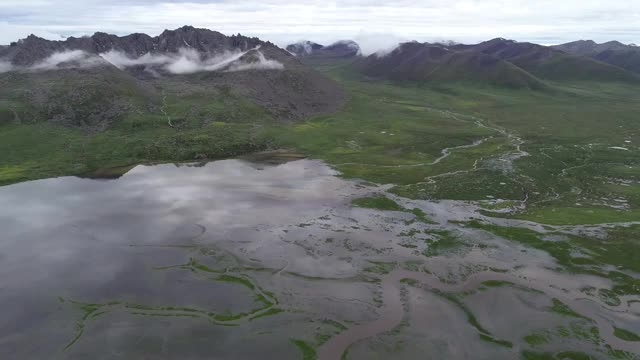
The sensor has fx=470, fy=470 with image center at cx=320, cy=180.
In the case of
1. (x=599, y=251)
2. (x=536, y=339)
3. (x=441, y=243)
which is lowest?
(x=536, y=339)

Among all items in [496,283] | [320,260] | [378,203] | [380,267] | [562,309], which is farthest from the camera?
[378,203]

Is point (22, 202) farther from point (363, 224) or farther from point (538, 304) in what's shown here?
point (538, 304)

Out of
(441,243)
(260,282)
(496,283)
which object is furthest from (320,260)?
(496,283)

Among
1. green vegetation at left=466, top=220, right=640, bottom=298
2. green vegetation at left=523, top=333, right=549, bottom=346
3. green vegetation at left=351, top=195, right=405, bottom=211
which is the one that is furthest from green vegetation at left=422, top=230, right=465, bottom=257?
green vegetation at left=523, top=333, right=549, bottom=346

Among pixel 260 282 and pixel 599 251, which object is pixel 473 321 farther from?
pixel 599 251

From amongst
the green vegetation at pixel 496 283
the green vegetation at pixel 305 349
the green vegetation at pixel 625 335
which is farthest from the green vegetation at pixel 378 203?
the green vegetation at pixel 305 349

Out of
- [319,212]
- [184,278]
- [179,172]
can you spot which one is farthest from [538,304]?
[179,172]

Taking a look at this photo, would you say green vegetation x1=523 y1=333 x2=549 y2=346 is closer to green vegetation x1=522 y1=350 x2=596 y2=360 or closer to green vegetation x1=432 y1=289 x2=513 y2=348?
green vegetation x1=522 y1=350 x2=596 y2=360

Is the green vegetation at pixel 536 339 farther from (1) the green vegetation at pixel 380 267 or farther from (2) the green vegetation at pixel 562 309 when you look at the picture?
(1) the green vegetation at pixel 380 267
